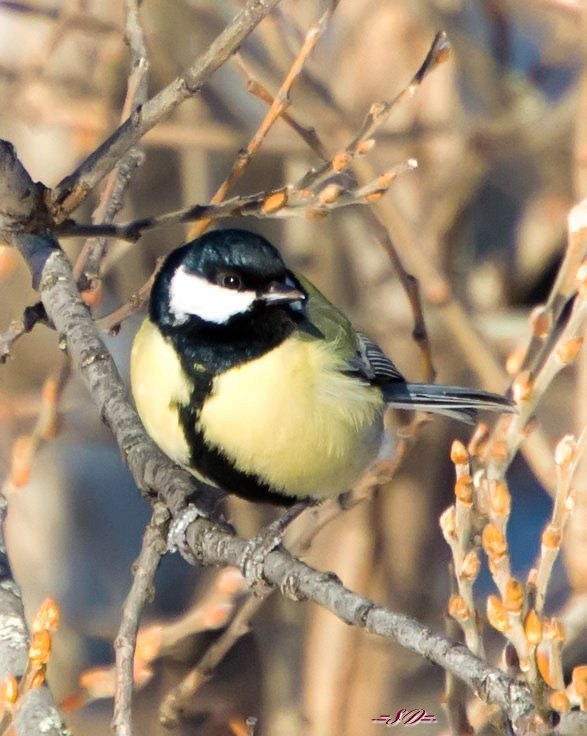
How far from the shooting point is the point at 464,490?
1370 millimetres

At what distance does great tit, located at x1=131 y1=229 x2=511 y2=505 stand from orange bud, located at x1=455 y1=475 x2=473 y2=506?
30.4 inches

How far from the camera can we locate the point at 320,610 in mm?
3191

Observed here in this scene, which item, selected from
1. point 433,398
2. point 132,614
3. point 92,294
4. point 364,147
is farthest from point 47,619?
point 433,398

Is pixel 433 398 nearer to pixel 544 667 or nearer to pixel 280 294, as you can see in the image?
pixel 280 294

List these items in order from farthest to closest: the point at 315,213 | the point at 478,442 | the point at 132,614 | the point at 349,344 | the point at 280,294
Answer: the point at 349,344, the point at 280,294, the point at 478,442, the point at 315,213, the point at 132,614

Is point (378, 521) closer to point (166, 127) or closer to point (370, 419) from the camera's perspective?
point (370, 419)

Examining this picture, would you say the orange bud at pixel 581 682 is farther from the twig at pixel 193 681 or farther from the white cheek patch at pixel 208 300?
the white cheek patch at pixel 208 300

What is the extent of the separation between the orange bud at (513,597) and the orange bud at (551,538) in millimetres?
109

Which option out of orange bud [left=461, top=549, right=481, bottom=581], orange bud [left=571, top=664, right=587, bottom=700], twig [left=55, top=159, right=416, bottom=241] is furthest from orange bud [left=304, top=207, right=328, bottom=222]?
orange bud [left=571, top=664, right=587, bottom=700]

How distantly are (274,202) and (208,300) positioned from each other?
1.69 feet

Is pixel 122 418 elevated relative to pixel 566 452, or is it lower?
elevated

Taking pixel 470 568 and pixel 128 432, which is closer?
pixel 470 568

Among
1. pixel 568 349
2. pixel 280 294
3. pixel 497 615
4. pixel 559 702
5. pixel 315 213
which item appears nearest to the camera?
pixel 559 702

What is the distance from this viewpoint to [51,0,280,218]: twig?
150 cm
